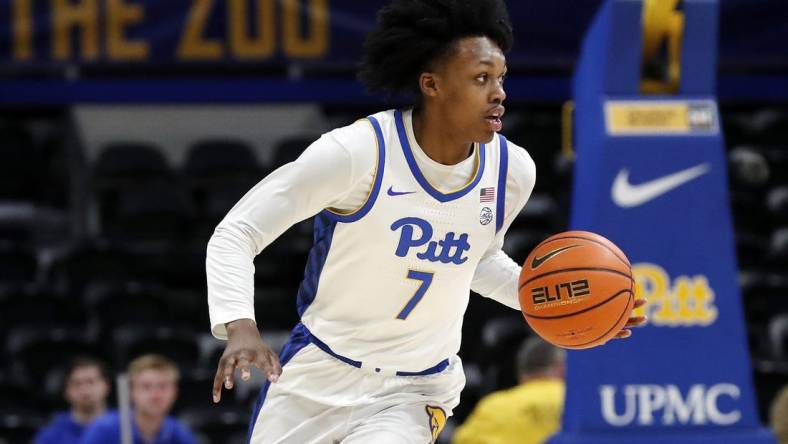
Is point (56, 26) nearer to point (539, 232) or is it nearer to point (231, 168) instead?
point (231, 168)

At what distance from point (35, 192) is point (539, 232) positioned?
4.62 metres

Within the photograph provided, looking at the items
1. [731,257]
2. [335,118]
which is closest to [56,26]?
[335,118]

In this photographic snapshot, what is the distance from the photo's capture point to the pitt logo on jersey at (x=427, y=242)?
389 cm

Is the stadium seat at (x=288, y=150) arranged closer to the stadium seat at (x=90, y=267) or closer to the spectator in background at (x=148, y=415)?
the stadium seat at (x=90, y=267)

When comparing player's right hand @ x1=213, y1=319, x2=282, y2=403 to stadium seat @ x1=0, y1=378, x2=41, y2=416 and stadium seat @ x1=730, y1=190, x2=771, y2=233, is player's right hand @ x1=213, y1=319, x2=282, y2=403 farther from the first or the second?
stadium seat @ x1=730, y1=190, x2=771, y2=233

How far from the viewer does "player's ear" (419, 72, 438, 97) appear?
3.97 meters

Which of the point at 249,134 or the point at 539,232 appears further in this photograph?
the point at 249,134

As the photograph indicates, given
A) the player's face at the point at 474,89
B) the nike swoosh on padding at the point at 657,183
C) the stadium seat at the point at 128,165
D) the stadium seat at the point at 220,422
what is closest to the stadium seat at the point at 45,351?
the stadium seat at the point at 220,422

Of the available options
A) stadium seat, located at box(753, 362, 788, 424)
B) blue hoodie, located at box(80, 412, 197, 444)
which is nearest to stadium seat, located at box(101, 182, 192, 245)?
blue hoodie, located at box(80, 412, 197, 444)

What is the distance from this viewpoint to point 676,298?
250 inches

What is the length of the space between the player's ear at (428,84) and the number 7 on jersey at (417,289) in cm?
53

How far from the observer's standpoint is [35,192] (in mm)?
12164

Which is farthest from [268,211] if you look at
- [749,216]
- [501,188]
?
[749,216]

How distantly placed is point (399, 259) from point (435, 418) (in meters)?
0.52
